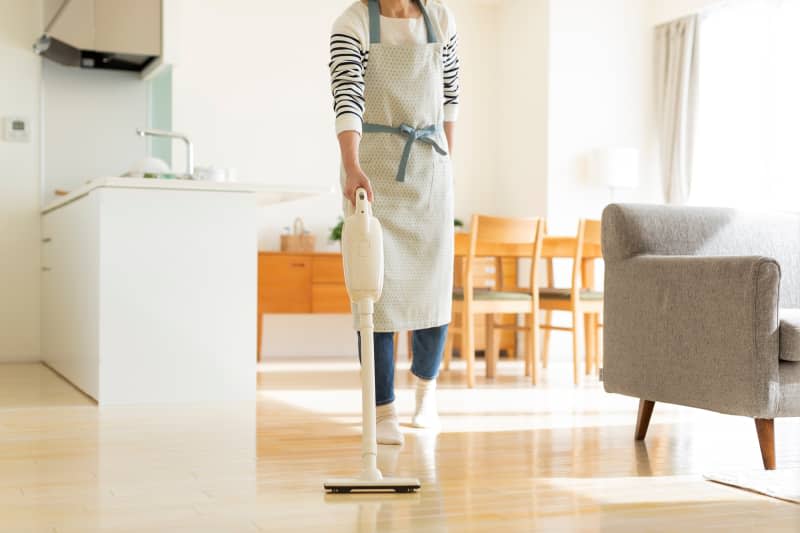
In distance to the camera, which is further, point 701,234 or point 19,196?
point 19,196

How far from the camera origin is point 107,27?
5465 mm

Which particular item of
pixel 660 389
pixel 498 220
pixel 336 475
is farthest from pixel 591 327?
pixel 336 475

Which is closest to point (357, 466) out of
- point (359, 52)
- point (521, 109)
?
point (359, 52)

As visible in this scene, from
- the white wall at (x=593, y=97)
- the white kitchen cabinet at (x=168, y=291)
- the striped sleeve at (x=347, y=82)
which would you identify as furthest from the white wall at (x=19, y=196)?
the striped sleeve at (x=347, y=82)

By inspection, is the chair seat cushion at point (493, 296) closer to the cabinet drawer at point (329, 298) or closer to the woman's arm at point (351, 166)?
the cabinet drawer at point (329, 298)

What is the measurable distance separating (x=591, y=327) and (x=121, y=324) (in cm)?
257

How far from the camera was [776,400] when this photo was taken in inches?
99.3

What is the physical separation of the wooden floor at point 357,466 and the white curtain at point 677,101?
2934 millimetres

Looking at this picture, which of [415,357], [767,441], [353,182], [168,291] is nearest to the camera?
[353,182]

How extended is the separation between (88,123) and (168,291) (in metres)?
2.40

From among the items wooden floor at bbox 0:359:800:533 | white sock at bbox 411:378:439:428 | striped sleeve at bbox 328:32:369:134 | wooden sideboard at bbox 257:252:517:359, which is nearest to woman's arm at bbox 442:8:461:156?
striped sleeve at bbox 328:32:369:134

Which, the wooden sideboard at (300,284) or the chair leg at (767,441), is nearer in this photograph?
the chair leg at (767,441)

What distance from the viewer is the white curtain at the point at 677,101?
21.5 ft

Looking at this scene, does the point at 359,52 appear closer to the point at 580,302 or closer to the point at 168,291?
the point at 168,291
